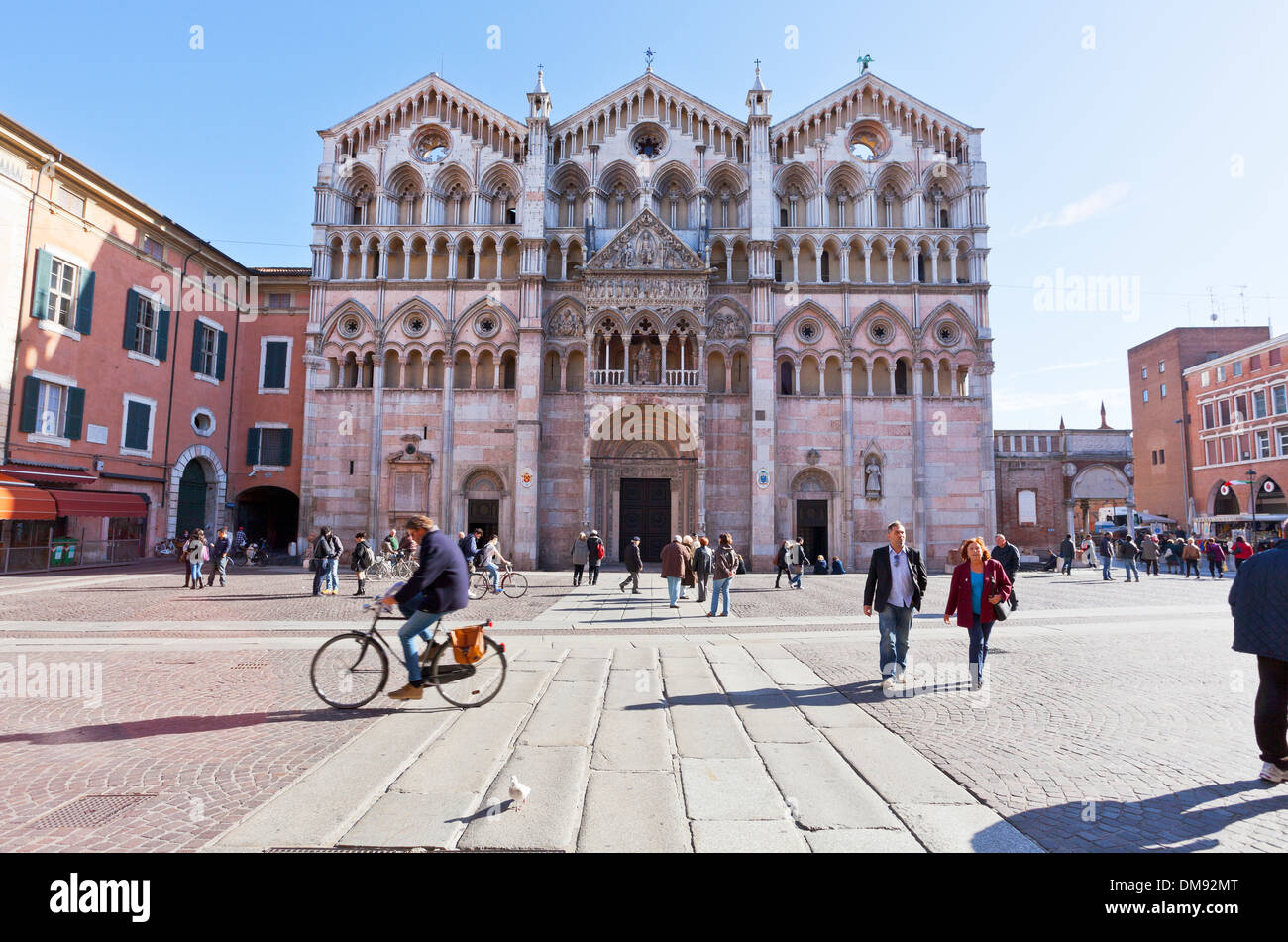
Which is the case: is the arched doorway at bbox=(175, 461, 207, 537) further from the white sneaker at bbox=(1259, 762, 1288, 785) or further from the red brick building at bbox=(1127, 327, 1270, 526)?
the red brick building at bbox=(1127, 327, 1270, 526)

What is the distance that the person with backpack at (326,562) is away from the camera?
17.6 metres

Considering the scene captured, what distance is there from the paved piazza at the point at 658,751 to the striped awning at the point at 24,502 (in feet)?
43.4

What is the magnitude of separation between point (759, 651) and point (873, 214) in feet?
89.9

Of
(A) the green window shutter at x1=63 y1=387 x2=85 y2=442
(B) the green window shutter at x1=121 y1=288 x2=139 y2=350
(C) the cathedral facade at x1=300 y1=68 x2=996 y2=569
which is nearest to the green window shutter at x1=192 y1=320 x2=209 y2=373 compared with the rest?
(B) the green window shutter at x1=121 y1=288 x2=139 y2=350

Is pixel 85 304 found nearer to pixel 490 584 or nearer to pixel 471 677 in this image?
pixel 490 584

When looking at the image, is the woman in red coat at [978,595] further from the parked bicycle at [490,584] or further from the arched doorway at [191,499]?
the arched doorway at [191,499]

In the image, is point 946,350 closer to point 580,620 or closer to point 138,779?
point 580,620

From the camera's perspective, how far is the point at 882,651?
27.3 feet

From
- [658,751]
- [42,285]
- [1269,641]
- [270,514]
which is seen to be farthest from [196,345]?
[1269,641]

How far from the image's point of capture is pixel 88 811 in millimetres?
4352

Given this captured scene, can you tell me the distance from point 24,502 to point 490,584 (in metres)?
16.4

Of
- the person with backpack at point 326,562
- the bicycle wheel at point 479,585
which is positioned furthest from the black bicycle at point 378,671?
the person with backpack at point 326,562

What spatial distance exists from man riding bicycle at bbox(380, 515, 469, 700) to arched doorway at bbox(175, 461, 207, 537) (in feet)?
97.9
